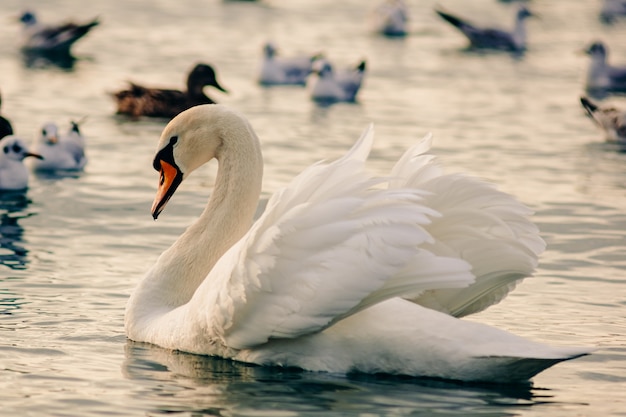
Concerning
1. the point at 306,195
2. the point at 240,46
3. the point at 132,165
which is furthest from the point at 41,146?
the point at 240,46

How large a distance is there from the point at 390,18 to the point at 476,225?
73.1ft

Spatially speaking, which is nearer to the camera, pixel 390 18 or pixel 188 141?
pixel 188 141

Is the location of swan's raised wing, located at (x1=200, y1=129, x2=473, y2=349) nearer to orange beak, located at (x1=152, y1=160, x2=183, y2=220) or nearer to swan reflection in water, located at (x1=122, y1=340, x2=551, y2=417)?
swan reflection in water, located at (x1=122, y1=340, x2=551, y2=417)

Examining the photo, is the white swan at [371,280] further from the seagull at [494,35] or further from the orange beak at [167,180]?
the seagull at [494,35]

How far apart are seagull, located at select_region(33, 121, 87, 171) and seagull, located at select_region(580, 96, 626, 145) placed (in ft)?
22.1

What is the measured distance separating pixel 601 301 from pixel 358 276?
3.29 m

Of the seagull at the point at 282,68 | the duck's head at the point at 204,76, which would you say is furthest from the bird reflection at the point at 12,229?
the seagull at the point at 282,68

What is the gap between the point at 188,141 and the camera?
9.00 metres

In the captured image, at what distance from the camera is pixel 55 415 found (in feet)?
24.1

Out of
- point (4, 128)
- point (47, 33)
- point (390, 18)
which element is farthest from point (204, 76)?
point (390, 18)

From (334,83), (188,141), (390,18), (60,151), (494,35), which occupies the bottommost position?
(60,151)

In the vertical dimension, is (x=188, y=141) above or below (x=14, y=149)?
above

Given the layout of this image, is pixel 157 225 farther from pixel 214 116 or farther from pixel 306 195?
pixel 306 195

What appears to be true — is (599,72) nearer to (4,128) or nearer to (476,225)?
(4,128)
